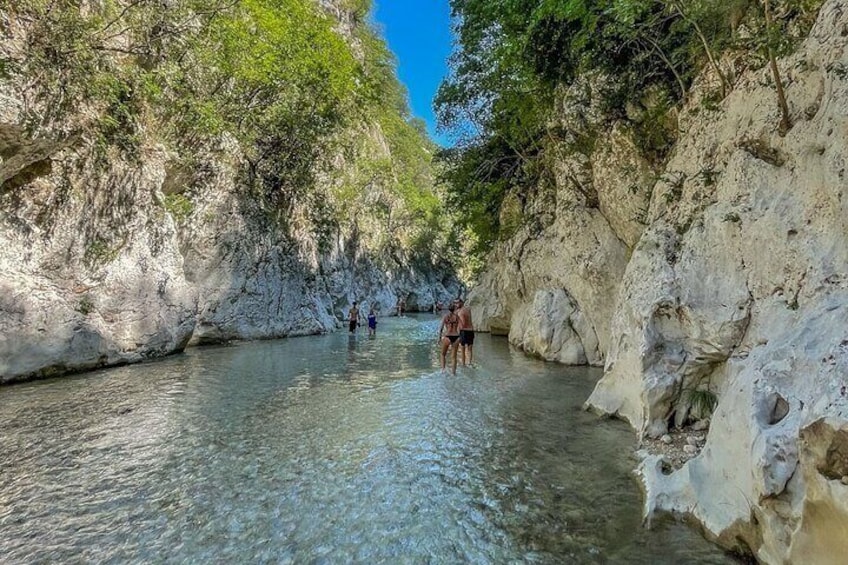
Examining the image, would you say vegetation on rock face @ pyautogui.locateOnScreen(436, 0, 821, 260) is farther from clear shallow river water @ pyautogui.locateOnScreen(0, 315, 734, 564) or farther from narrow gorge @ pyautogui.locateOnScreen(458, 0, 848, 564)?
clear shallow river water @ pyautogui.locateOnScreen(0, 315, 734, 564)

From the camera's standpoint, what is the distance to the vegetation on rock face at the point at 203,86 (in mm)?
10086

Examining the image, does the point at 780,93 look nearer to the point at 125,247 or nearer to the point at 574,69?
the point at 574,69

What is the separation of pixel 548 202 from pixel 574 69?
17.0 ft

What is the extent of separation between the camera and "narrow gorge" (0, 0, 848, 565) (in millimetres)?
4055

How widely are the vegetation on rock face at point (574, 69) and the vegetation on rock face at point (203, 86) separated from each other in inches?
280

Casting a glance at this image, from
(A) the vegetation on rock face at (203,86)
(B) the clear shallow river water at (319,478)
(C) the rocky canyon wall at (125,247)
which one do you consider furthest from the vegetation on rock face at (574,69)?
(C) the rocky canyon wall at (125,247)

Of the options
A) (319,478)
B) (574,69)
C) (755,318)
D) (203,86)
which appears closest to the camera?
(319,478)

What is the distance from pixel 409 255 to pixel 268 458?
161ft

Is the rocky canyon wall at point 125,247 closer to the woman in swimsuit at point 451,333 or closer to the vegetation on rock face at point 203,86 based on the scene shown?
the vegetation on rock face at point 203,86

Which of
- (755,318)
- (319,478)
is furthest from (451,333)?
(755,318)

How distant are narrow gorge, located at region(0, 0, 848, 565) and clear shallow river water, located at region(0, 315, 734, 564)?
2.26 ft

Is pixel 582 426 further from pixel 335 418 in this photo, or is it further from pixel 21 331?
pixel 21 331

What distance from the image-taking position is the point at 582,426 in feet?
22.9

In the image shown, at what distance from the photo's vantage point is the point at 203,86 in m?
17.3
